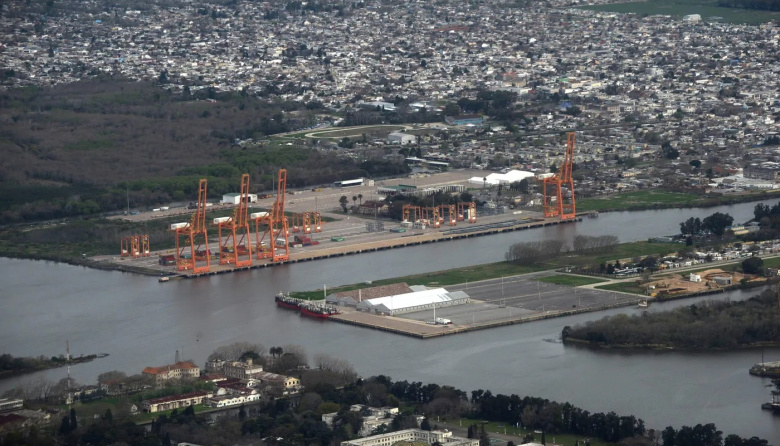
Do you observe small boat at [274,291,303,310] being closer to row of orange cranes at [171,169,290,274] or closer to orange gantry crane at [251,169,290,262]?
row of orange cranes at [171,169,290,274]

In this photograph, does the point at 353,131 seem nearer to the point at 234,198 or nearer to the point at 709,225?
the point at 234,198

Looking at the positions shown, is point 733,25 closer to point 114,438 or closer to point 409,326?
point 409,326

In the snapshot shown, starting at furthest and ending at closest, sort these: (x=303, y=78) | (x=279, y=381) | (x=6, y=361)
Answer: (x=303, y=78)
(x=6, y=361)
(x=279, y=381)

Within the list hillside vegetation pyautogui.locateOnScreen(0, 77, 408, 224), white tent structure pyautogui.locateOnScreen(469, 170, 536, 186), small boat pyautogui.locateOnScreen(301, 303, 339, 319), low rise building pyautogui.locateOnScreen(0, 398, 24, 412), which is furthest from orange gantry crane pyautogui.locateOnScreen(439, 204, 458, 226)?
low rise building pyautogui.locateOnScreen(0, 398, 24, 412)

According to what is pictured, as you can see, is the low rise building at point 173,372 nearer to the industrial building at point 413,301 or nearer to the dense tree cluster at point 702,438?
the industrial building at point 413,301

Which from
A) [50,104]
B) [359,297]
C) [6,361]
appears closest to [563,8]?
[50,104]

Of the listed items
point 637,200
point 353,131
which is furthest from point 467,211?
point 353,131

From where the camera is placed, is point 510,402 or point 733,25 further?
point 733,25
